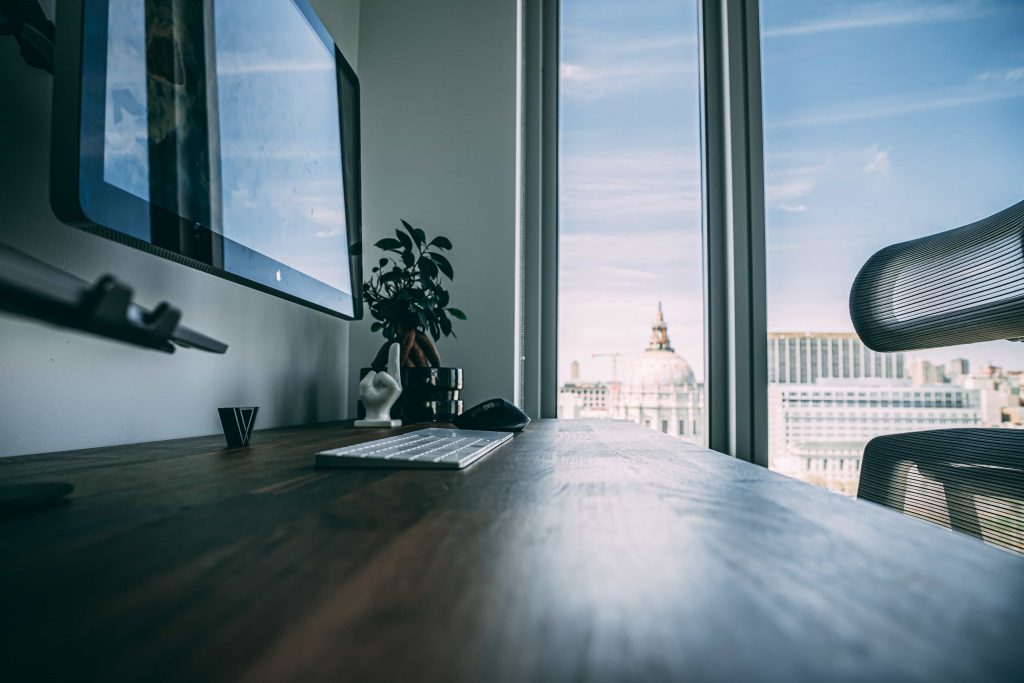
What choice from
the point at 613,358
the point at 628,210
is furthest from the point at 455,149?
the point at 613,358

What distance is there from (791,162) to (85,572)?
2117mm

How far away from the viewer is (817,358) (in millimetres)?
1875

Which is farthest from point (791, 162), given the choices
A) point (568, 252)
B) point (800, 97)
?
point (568, 252)

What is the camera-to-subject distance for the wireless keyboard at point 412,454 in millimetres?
549

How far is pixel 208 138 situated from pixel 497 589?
70cm

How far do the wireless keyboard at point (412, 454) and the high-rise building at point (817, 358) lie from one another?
56.3 inches

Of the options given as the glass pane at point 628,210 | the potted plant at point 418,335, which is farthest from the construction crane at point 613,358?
the potted plant at point 418,335

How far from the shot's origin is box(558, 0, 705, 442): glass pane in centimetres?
207

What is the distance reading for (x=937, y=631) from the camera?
17 centimetres

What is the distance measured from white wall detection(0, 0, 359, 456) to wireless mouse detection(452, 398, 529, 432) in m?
0.46

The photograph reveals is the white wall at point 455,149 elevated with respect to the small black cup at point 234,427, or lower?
elevated

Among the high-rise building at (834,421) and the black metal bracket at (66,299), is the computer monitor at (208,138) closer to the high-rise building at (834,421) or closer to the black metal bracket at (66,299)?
the black metal bracket at (66,299)

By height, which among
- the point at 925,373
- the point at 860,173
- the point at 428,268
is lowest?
the point at 925,373

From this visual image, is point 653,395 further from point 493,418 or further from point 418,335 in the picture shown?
point 493,418
